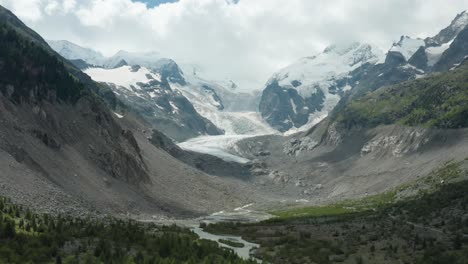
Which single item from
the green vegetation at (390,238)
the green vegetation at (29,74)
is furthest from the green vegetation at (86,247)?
the green vegetation at (29,74)

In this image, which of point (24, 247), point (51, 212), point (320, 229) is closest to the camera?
point (24, 247)

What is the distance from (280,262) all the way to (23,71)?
110m

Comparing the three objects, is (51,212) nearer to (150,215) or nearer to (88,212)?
(88,212)

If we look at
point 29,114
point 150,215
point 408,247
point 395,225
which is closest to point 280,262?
point 408,247

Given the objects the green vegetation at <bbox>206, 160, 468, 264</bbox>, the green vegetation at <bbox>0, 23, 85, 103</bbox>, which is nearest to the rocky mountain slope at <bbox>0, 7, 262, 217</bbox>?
the green vegetation at <bbox>0, 23, 85, 103</bbox>

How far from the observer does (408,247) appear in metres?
62.0

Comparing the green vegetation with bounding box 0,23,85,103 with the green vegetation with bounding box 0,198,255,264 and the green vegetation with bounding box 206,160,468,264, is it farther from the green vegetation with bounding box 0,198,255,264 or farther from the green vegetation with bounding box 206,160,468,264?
the green vegetation with bounding box 0,198,255,264

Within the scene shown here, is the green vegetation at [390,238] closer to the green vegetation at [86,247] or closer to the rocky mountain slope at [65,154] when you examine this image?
the green vegetation at [86,247]

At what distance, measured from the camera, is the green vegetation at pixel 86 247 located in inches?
1839

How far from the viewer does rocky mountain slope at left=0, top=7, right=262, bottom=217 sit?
10000cm

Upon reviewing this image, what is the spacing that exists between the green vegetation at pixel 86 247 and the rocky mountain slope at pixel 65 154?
25021mm

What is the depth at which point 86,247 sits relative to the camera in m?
52.7

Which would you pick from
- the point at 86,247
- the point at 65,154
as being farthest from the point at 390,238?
the point at 65,154

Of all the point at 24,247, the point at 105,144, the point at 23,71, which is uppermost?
the point at 23,71
